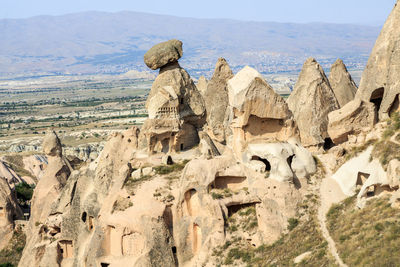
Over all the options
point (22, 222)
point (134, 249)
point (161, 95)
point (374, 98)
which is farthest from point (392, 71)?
point (22, 222)

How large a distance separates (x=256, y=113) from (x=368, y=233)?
749 cm

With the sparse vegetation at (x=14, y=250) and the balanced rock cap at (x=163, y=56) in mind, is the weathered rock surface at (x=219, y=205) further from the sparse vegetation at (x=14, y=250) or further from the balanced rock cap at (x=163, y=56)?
the sparse vegetation at (x=14, y=250)

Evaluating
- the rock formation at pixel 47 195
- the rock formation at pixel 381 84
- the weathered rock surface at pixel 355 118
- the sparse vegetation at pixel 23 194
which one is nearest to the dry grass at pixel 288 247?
the weathered rock surface at pixel 355 118

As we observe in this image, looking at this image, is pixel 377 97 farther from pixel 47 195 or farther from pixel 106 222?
pixel 47 195

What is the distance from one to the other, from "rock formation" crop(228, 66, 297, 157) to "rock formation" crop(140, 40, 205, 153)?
5.46m

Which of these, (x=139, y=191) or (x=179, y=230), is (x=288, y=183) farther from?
(x=139, y=191)

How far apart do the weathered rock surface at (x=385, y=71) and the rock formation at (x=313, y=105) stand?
3155mm

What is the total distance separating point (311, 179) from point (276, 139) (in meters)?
2.23

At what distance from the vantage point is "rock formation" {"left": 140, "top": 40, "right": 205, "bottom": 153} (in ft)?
92.4

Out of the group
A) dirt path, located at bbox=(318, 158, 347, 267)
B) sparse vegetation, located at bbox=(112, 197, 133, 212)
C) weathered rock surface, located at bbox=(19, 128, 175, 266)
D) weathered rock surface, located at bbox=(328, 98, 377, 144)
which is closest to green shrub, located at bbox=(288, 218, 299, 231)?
dirt path, located at bbox=(318, 158, 347, 267)

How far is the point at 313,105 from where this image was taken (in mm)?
30000

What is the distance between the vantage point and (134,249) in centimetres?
2105

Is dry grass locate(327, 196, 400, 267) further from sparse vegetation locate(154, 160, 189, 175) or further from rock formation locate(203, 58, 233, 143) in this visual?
rock formation locate(203, 58, 233, 143)

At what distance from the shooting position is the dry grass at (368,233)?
15.1 m
